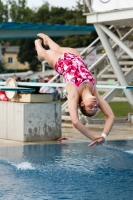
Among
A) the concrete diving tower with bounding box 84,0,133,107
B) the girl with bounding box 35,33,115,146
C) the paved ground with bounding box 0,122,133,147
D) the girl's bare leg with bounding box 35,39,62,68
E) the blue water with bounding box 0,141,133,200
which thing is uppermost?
the concrete diving tower with bounding box 84,0,133,107

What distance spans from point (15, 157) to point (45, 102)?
9.48 ft

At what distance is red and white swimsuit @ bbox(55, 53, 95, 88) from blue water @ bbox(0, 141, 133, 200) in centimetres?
160

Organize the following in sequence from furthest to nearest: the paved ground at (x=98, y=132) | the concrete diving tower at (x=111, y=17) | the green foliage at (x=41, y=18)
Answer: the green foliage at (x=41, y=18), the concrete diving tower at (x=111, y=17), the paved ground at (x=98, y=132)

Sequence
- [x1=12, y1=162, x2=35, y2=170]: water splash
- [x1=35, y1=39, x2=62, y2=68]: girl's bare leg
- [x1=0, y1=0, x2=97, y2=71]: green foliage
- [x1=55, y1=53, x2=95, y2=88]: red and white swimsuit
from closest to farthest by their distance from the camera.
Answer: [x1=55, y1=53, x2=95, y2=88]: red and white swimsuit < [x1=12, y1=162, x2=35, y2=170]: water splash < [x1=35, y1=39, x2=62, y2=68]: girl's bare leg < [x1=0, y1=0, x2=97, y2=71]: green foliage

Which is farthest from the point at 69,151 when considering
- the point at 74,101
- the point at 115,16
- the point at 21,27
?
the point at 21,27

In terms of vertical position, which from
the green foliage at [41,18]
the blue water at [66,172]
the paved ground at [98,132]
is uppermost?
the green foliage at [41,18]

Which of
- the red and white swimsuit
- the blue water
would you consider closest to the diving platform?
the blue water

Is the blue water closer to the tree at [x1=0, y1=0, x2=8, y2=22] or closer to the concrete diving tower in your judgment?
the concrete diving tower

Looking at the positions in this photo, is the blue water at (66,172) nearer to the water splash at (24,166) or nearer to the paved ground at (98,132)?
the water splash at (24,166)

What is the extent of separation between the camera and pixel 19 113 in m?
13.9

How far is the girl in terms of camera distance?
8.41m

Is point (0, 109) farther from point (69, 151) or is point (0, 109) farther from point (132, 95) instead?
point (132, 95)

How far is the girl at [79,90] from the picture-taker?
27.6 feet

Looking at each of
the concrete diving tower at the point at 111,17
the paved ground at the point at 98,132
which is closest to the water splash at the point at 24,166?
the paved ground at the point at 98,132
